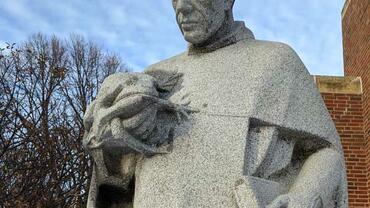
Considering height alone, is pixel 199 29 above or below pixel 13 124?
below

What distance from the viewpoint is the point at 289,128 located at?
3840 millimetres

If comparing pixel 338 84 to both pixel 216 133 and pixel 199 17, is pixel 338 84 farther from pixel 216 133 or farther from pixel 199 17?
pixel 216 133

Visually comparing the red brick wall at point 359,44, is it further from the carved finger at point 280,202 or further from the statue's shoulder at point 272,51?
the carved finger at point 280,202

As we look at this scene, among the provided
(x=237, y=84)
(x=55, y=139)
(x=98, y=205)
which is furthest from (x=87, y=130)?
(x=55, y=139)

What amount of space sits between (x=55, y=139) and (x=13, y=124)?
2.07 meters

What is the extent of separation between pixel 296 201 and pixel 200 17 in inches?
45.5

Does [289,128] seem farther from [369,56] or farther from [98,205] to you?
[369,56]

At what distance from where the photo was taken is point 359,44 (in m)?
13.1

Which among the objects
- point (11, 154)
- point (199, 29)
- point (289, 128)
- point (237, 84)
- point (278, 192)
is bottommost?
point (278, 192)

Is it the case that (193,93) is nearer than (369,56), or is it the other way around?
(193,93)

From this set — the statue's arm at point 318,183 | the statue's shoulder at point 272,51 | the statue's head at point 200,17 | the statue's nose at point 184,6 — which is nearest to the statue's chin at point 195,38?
the statue's head at point 200,17

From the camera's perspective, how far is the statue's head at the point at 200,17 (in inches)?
158

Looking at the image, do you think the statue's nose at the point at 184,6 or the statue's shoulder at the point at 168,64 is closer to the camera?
the statue's nose at the point at 184,6

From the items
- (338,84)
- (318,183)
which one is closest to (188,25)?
(318,183)
